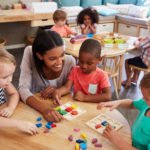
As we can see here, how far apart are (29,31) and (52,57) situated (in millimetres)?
3806

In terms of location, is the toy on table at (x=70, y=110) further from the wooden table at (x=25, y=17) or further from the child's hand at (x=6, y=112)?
the wooden table at (x=25, y=17)

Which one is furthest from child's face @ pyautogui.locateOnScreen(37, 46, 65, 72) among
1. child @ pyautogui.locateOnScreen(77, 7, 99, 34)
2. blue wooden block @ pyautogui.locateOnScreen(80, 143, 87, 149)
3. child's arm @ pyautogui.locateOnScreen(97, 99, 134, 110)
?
child @ pyautogui.locateOnScreen(77, 7, 99, 34)

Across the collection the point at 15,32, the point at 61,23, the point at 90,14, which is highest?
the point at 90,14

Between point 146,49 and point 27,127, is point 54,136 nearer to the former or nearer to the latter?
point 27,127

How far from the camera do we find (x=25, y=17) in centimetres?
421

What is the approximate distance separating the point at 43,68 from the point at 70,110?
1.43ft

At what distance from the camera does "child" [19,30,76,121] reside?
147 centimetres

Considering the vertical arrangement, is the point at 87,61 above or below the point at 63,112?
above

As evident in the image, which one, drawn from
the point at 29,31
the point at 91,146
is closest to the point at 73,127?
the point at 91,146

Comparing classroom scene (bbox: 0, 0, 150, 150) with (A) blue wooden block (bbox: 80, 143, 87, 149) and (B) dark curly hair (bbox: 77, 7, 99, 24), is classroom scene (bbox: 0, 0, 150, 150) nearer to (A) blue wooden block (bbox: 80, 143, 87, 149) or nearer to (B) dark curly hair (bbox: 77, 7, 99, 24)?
(A) blue wooden block (bbox: 80, 143, 87, 149)

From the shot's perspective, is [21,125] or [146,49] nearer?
[21,125]

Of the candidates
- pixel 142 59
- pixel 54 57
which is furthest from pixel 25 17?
pixel 54 57

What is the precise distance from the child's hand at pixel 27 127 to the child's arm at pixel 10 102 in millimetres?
171

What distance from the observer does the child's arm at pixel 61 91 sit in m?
1.45
